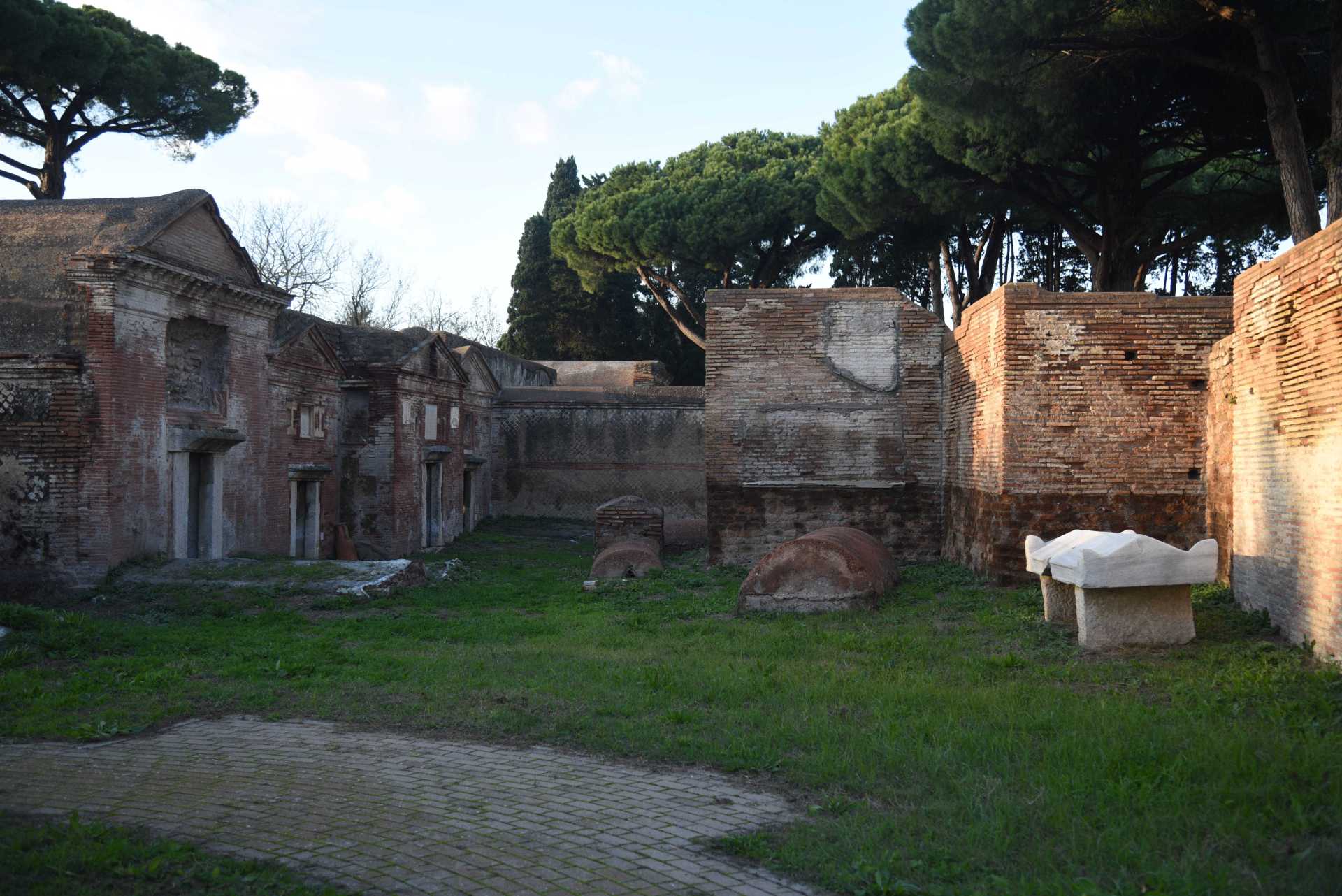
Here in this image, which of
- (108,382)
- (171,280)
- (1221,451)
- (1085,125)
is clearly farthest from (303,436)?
(1221,451)

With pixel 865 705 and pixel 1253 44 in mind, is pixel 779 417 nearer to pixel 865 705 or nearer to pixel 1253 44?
pixel 1253 44

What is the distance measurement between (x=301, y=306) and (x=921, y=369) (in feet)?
86.1

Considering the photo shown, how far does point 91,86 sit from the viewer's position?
65.7 feet

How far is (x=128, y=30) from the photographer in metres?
20.9

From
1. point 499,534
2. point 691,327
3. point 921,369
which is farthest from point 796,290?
point 691,327

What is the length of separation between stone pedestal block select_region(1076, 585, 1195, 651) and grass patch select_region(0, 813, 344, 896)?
5.98 metres

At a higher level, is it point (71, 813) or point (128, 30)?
point (128, 30)

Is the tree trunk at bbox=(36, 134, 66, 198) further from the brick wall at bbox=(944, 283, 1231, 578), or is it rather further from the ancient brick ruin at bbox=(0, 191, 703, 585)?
the brick wall at bbox=(944, 283, 1231, 578)

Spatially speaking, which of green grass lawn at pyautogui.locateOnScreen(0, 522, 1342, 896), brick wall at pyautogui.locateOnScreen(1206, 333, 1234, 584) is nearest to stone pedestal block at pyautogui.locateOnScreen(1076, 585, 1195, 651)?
green grass lawn at pyautogui.locateOnScreen(0, 522, 1342, 896)

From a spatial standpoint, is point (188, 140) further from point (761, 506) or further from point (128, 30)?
point (761, 506)

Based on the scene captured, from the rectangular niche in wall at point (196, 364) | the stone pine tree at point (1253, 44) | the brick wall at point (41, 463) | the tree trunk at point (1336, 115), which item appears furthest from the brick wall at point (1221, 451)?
the rectangular niche in wall at point (196, 364)

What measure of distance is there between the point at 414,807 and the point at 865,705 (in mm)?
2995

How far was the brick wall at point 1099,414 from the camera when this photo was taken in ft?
34.8

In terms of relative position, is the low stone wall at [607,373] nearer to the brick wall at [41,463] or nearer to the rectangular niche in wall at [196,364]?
the rectangular niche in wall at [196,364]
